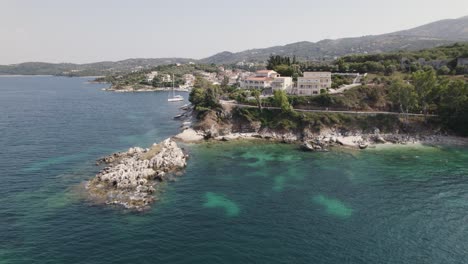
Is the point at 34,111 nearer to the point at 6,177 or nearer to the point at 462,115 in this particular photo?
the point at 6,177

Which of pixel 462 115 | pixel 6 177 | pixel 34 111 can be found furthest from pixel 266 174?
pixel 34 111

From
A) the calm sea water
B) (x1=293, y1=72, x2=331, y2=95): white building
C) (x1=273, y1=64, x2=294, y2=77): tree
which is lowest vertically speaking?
the calm sea water

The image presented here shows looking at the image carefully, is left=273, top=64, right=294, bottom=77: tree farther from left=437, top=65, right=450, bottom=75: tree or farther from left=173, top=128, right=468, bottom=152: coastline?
left=437, top=65, right=450, bottom=75: tree

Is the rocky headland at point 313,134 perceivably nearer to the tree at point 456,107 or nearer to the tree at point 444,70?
the tree at point 456,107

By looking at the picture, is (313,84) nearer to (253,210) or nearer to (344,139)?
(344,139)

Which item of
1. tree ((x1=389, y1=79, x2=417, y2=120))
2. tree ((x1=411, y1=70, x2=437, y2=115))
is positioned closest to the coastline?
tree ((x1=389, y1=79, x2=417, y2=120))

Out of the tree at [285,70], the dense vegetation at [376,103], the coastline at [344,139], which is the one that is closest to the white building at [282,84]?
the dense vegetation at [376,103]
